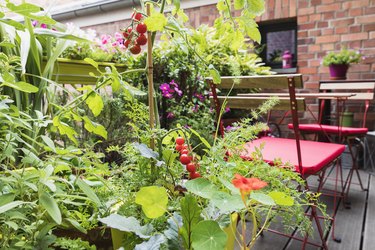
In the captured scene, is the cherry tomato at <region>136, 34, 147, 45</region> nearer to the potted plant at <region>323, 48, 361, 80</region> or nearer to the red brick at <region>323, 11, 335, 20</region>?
the potted plant at <region>323, 48, 361, 80</region>

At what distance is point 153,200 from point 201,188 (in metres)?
0.08

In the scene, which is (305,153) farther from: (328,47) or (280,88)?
(328,47)

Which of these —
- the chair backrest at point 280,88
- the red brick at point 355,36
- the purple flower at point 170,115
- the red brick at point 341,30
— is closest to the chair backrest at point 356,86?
the red brick at point 355,36

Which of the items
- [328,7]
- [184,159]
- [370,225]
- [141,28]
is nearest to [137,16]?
[141,28]

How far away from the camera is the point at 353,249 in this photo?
59.6 inches

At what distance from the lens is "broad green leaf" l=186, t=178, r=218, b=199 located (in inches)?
19.6

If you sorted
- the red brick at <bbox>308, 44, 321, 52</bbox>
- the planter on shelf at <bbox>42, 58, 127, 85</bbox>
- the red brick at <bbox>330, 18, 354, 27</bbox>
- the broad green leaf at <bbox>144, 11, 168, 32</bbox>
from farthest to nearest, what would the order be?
1. the red brick at <bbox>308, 44, 321, 52</bbox>
2. the red brick at <bbox>330, 18, 354, 27</bbox>
3. the planter on shelf at <bbox>42, 58, 127, 85</bbox>
4. the broad green leaf at <bbox>144, 11, 168, 32</bbox>

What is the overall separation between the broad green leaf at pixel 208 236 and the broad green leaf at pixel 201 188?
0.05 metres

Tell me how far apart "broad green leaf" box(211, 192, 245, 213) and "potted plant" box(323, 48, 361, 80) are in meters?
3.25

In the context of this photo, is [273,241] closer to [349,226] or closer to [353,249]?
[353,249]

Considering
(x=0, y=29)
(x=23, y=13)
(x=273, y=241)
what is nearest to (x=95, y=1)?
(x=0, y=29)

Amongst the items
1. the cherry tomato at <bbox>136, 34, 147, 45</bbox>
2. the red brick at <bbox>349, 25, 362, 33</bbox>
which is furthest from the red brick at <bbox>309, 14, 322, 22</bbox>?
the cherry tomato at <bbox>136, 34, 147, 45</bbox>

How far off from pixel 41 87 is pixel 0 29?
286 mm

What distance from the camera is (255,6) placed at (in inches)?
26.8
